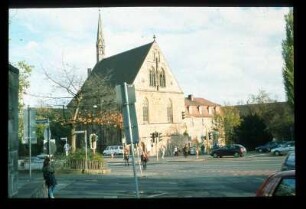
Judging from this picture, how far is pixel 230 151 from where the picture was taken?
23.0 metres

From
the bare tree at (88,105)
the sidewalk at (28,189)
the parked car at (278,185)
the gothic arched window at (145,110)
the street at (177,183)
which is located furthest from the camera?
the gothic arched window at (145,110)

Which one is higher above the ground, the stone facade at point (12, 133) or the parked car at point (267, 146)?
the stone facade at point (12, 133)

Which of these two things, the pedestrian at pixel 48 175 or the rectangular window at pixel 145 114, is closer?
the pedestrian at pixel 48 175

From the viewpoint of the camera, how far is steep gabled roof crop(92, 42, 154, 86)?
1724 inches

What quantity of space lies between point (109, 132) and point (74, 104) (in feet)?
37.8

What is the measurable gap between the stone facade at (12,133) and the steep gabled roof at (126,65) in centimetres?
4029

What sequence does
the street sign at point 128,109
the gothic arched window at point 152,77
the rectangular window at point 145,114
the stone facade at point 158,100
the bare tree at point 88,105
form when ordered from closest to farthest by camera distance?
1. the street sign at point 128,109
2. the bare tree at point 88,105
3. the stone facade at point 158,100
4. the rectangular window at point 145,114
5. the gothic arched window at point 152,77

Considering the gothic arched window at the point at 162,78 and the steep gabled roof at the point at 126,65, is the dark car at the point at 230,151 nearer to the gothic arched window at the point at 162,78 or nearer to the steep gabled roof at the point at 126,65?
the steep gabled roof at the point at 126,65

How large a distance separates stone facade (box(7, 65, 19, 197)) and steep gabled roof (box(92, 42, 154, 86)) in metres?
40.3

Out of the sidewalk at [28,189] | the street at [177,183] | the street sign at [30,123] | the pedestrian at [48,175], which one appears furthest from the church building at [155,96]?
the sidewalk at [28,189]

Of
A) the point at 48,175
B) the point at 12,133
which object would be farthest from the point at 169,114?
the point at 12,133

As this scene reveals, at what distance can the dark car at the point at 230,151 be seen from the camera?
21266 mm
